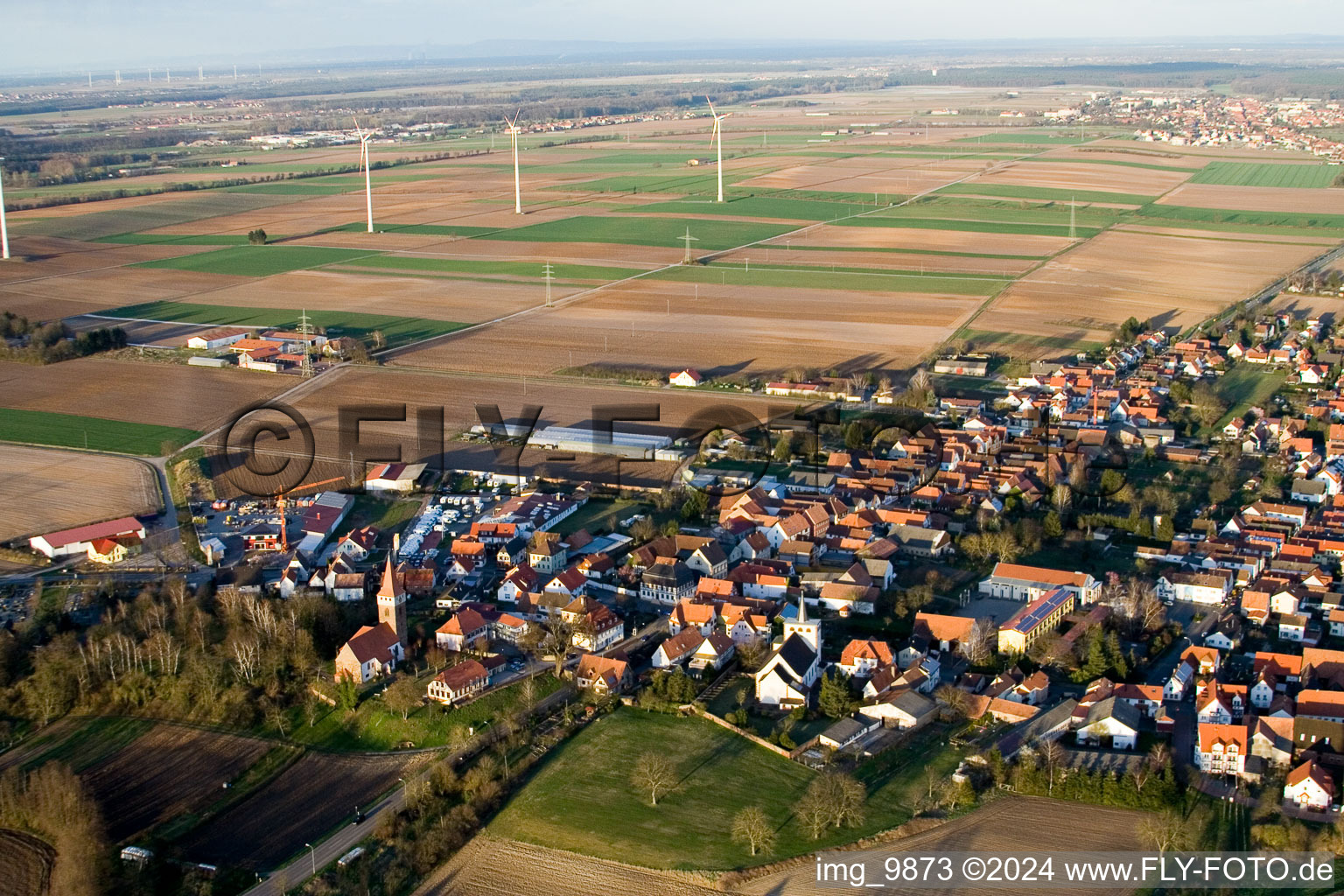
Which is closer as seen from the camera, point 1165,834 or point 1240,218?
point 1165,834

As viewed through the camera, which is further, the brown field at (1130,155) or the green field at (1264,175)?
the brown field at (1130,155)

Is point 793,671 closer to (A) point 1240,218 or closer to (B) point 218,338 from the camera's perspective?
(B) point 218,338

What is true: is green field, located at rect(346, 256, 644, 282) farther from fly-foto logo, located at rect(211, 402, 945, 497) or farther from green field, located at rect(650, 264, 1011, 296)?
fly-foto logo, located at rect(211, 402, 945, 497)

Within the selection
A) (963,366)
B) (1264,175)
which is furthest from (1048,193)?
(963,366)

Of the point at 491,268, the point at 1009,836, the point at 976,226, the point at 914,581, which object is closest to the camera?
the point at 1009,836

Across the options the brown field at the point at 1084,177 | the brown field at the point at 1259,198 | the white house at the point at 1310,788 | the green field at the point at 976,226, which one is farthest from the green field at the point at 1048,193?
the white house at the point at 1310,788

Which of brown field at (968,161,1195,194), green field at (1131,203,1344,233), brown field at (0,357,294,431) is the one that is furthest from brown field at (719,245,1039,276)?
brown field at (968,161,1195,194)

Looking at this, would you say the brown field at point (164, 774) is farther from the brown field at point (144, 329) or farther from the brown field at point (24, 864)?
the brown field at point (144, 329)
